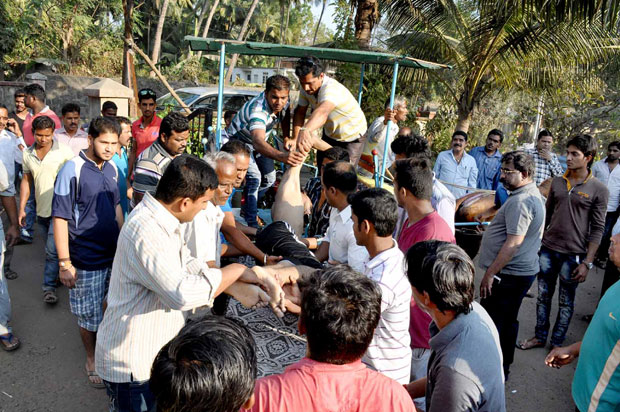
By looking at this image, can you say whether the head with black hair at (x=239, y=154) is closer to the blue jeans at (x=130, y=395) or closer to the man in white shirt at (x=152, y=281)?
the man in white shirt at (x=152, y=281)

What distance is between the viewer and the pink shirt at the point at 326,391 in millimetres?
1428

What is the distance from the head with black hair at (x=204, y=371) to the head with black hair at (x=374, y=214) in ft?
3.90

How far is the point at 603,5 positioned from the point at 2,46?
15750 millimetres

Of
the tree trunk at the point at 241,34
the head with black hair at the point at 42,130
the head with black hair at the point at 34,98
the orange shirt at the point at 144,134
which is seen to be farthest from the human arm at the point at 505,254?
the tree trunk at the point at 241,34

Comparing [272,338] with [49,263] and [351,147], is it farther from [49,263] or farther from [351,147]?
[49,263]

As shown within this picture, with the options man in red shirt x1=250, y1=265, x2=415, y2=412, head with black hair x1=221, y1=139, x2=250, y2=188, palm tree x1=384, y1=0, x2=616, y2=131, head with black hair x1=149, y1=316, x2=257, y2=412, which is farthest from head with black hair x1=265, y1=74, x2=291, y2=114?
palm tree x1=384, y1=0, x2=616, y2=131

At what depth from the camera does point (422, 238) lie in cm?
284

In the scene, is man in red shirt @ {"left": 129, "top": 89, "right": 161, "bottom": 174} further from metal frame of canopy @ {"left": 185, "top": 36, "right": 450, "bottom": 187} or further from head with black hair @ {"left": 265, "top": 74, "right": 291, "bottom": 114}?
head with black hair @ {"left": 265, "top": 74, "right": 291, "bottom": 114}

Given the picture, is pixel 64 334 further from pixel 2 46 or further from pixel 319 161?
pixel 2 46

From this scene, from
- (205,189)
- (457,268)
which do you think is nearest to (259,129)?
(205,189)

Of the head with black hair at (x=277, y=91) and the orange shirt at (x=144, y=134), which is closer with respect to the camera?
the head with black hair at (x=277, y=91)

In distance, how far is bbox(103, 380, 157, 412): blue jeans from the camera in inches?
86.7

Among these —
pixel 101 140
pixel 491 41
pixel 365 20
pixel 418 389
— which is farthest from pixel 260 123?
pixel 365 20

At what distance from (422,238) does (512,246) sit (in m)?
1.17
